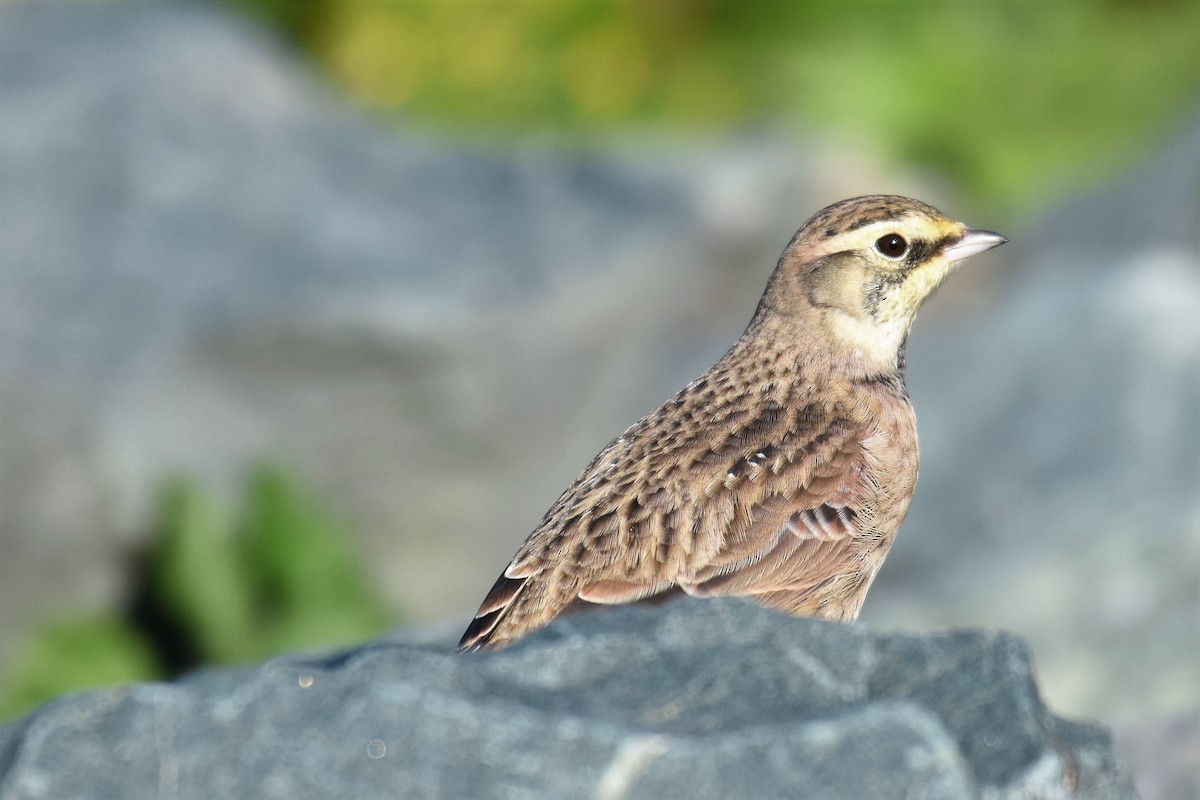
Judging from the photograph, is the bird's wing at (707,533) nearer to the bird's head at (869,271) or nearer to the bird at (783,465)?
the bird at (783,465)

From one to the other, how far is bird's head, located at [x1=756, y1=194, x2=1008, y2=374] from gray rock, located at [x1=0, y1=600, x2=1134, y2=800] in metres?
2.48

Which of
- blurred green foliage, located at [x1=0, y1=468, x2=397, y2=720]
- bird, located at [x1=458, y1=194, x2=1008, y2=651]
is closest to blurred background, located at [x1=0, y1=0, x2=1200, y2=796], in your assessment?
blurred green foliage, located at [x1=0, y1=468, x2=397, y2=720]

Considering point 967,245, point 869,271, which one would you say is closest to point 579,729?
point 869,271

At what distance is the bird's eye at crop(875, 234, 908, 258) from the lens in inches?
246

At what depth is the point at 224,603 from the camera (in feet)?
29.0

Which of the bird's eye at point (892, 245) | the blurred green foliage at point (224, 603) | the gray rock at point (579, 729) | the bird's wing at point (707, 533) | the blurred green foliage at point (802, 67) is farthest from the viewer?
the blurred green foliage at point (802, 67)

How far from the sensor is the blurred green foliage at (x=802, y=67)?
14766 mm

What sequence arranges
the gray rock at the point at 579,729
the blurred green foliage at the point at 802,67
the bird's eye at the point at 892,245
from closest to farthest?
the gray rock at the point at 579,729
the bird's eye at the point at 892,245
the blurred green foliage at the point at 802,67

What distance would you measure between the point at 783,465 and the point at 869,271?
2.75ft

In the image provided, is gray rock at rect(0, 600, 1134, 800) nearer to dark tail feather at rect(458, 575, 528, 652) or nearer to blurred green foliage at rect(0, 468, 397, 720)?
dark tail feather at rect(458, 575, 528, 652)

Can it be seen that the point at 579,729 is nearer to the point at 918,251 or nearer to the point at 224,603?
the point at 918,251

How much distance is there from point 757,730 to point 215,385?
6851 millimetres

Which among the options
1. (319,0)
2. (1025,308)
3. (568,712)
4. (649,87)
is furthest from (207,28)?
(568,712)

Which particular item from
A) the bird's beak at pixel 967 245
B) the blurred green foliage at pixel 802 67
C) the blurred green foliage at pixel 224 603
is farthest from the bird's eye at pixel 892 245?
the blurred green foliage at pixel 802 67
